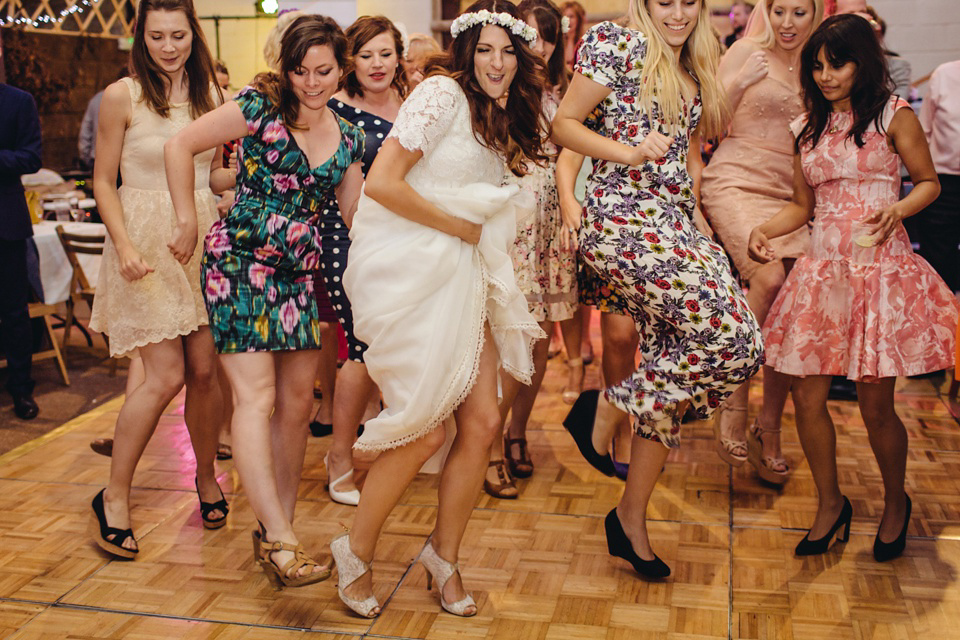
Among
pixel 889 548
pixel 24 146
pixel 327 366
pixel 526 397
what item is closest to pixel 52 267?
pixel 24 146

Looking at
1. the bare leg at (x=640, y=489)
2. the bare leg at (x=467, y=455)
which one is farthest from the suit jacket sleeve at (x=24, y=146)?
the bare leg at (x=640, y=489)

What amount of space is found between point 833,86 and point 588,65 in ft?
2.32

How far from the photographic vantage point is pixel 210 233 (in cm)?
262

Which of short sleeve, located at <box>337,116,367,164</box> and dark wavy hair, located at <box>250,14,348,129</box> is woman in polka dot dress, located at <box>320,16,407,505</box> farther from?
dark wavy hair, located at <box>250,14,348,129</box>

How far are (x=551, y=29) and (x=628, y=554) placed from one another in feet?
5.72

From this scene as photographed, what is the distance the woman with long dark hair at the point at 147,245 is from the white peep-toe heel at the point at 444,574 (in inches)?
36.1

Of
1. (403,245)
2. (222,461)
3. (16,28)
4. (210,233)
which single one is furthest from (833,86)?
(16,28)

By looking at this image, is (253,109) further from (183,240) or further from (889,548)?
(889,548)

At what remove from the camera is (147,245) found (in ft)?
9.75

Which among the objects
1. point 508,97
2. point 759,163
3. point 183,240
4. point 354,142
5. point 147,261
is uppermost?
point 508,97

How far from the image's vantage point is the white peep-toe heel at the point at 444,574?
99.1 inches

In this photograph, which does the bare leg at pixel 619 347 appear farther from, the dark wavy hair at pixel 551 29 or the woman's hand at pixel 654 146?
the woman's hand at pixel 654 146

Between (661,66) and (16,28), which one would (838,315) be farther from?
(16,28)

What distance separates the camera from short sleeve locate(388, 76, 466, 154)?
7.55 ft
